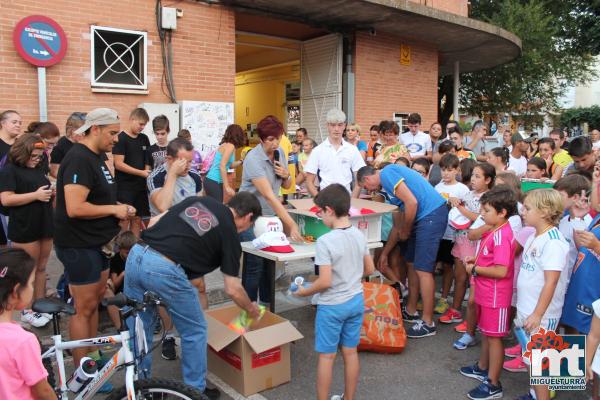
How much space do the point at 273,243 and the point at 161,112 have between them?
5170mm

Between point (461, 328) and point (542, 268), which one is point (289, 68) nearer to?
point (461, 328)

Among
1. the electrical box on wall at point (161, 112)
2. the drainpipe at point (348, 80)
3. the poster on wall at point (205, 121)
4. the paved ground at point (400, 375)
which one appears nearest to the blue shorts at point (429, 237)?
the paved ground at point (400, 375)

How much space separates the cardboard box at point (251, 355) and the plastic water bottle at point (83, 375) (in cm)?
95

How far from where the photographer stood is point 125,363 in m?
2.60

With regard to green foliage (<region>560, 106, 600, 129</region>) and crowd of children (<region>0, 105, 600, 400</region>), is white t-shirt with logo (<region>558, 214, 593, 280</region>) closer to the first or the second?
crowd of children (<region>0, 105, 600, 400</region>)

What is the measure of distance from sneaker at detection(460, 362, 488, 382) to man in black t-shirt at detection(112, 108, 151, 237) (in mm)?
4001

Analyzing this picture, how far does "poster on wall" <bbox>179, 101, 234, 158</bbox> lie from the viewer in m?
8.73

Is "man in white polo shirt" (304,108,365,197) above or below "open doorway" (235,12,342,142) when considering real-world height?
below

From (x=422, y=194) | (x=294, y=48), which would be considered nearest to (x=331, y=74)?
(x=294, y=48)

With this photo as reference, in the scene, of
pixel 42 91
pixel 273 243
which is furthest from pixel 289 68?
pixel 273 243

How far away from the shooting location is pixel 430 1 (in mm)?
12562

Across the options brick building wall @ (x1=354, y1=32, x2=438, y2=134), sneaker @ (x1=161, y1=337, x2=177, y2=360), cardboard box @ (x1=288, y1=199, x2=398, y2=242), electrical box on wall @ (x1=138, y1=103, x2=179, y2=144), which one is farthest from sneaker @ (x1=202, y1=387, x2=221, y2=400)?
brick building wall @ (x1=354, y1=32, x2=438, y2=134)

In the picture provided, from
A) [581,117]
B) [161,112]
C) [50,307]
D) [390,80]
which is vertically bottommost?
[50,307]

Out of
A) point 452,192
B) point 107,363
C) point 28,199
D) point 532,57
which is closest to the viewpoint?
point 107,363
